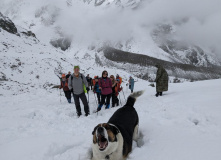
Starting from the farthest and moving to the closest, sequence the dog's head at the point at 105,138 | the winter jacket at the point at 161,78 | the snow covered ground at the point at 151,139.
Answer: the winter jacket at the point at 161,78
the snow covered ground at the point at 151,139
the dog's head at the point at 105,138

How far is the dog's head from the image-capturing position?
301 centimetres

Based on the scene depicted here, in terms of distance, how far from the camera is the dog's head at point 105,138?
301 cm

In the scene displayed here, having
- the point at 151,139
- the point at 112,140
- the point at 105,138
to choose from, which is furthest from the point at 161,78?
the point at 105,138

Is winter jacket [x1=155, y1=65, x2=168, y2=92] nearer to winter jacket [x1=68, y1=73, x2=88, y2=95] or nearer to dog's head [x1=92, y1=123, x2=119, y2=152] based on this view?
winter jacket [x1=68, y1=73, x2=88, y2=95]

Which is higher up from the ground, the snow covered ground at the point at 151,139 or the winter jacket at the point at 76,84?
the winter jacket at the point at 76,84

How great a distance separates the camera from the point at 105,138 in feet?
10.2

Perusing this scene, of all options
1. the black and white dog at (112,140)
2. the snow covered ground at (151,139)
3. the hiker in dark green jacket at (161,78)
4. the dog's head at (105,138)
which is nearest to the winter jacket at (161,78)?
the hiker in dark green jacket at (161,78)

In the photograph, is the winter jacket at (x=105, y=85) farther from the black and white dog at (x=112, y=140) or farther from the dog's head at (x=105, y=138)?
the dog's head at (x=105, y=138)

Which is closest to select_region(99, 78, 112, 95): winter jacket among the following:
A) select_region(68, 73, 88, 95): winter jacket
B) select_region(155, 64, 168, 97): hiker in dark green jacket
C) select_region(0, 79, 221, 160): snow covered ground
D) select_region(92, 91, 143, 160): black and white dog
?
select_region(68, 73, 88, 95): winter jacket

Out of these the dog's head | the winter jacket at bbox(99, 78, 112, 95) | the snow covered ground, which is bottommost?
the snow covered ground

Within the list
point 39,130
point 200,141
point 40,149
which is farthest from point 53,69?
point 200,141

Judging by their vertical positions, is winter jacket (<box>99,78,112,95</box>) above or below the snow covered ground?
above

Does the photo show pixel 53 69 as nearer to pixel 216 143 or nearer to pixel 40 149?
pixel 40 149

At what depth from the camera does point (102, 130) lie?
2988 millimetres
